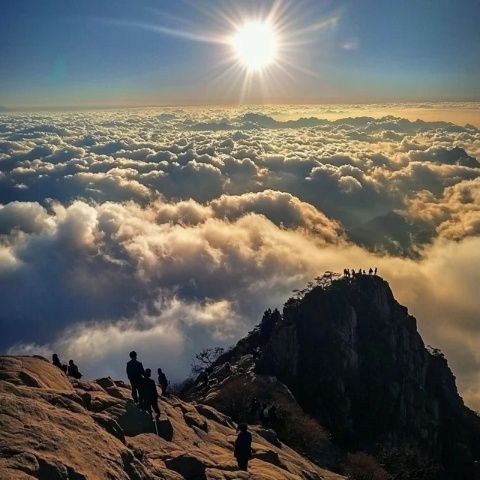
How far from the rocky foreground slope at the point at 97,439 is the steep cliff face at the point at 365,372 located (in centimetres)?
3830

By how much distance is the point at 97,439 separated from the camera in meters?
17.8

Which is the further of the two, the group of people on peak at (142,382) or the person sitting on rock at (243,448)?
the group of people on peak at (142,382)

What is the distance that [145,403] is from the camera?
26297 millimetres

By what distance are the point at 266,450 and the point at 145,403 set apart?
9677mm

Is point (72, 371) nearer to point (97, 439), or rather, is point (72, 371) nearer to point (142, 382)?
point (142, 382)

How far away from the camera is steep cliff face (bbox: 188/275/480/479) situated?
244 ft

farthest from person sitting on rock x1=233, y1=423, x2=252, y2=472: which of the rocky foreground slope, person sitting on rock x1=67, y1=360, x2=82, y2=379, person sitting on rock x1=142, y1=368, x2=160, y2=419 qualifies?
person sitting on rock x1=67, y1=360, x2=82, y2=379

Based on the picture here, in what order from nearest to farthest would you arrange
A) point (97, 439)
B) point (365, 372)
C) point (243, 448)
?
1. point (97, 439)
2. point (243, 448)
3. point (365, 372)

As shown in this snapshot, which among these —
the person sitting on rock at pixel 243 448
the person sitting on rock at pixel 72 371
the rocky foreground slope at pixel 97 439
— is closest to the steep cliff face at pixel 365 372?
the person sitting on rock at pixel 72 371

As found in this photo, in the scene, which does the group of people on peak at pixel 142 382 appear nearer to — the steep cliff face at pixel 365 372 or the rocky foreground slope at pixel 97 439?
the rocky foreground slope at pixel 97 439

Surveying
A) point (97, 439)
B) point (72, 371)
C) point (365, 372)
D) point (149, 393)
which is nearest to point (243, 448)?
point (149, 393)

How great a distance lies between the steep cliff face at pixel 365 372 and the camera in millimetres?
74375

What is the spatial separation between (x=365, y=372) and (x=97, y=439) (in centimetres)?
7253

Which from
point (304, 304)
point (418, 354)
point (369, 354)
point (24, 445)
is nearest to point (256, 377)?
point (304, 304)
